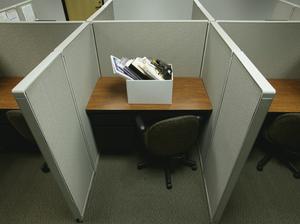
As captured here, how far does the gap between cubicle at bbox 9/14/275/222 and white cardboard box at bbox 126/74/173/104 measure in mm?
320

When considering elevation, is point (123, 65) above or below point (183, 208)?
above

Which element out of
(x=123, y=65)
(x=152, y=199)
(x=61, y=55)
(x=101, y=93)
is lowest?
(x=152, y=199)

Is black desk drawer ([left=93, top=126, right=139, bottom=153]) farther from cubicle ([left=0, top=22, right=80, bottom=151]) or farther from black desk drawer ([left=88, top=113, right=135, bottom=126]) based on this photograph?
cubicle ([left=0, top=22, right=80, bottom=151])

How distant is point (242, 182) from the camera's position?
5.68ft

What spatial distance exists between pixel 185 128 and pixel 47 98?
80 cm

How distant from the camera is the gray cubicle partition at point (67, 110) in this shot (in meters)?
0.90

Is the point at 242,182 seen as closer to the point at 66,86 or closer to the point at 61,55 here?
the point at 66,86

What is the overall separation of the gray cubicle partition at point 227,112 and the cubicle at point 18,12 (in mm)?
1823

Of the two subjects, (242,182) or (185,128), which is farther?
(242,182)

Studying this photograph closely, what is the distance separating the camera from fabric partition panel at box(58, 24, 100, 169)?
1.26m

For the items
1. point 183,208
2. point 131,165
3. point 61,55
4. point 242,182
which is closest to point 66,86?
point 61,55

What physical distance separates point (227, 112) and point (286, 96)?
76 centimetres

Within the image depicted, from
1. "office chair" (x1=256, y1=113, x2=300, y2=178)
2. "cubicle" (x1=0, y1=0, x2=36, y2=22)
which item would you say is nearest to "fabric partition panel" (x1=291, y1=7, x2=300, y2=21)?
"office chair" (x1=256, y1=113, x2=300, y2=178)

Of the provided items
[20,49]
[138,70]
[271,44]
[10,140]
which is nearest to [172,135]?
[138,70]
